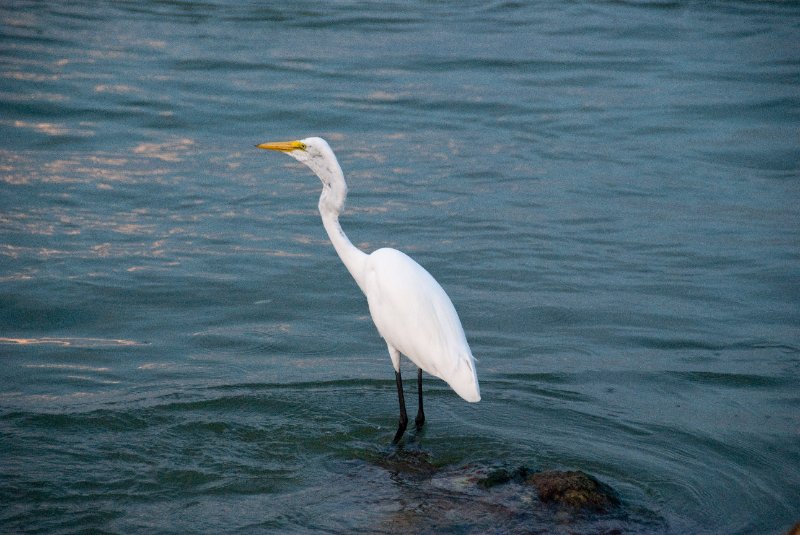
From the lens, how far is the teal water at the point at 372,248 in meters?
4.97

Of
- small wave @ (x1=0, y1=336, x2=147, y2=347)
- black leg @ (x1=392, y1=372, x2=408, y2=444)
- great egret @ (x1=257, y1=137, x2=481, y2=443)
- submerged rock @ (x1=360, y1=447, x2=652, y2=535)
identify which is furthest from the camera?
small wave @ (x1=0, y1=336, x2=147, y2=347)

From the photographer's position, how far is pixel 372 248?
8477 millimetres

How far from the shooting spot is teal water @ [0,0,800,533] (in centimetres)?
497

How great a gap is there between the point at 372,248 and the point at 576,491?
4.22m

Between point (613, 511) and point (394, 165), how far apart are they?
6445 millimetres

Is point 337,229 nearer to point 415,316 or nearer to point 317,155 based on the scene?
point 317,155

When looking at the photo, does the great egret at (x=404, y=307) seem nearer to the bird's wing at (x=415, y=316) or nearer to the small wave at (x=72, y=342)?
the bird's wing at (x=415, y=316)

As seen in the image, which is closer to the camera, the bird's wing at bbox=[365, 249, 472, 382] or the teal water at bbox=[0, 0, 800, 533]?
the teal water at bbox=[0, 0, 800, 533]

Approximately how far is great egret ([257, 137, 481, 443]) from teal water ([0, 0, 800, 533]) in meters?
0.40

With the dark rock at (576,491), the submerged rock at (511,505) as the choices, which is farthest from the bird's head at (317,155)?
the dark rock at (576,491)

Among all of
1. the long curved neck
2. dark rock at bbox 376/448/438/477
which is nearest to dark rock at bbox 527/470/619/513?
dark rock at bbox 376/448/438/477

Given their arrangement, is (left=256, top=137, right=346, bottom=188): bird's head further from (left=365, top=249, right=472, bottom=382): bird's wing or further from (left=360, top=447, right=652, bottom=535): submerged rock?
(left=360, top=447, right=652, bottom=535): submerged rock

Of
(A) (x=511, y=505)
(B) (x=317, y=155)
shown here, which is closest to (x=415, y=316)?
(B) (x=317, y=155)

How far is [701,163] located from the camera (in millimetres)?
10680
